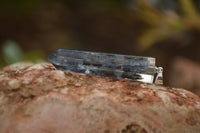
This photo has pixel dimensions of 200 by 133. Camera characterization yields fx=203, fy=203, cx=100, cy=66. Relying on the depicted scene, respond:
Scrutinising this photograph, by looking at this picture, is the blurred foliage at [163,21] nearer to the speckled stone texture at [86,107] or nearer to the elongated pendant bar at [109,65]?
the elongated pendant bar at [109,65]

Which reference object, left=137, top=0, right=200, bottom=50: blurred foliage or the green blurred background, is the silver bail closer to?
the green blurred background

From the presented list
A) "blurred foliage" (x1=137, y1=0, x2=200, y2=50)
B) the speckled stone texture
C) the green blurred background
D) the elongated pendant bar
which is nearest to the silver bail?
the elongated pendant bar

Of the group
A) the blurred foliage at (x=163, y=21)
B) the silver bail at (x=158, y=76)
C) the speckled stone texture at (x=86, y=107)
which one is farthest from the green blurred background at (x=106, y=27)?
the speckled stone texture at (x=86, y=107)

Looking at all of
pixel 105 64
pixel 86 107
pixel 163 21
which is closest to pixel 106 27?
pixel 163 21

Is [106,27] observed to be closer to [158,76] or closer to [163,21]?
[163,21]

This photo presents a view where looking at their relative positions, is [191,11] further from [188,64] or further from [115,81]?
[115,81]

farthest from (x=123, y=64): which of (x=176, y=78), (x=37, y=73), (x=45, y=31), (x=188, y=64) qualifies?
(x=45, y=31)

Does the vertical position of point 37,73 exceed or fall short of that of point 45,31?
it falls short
